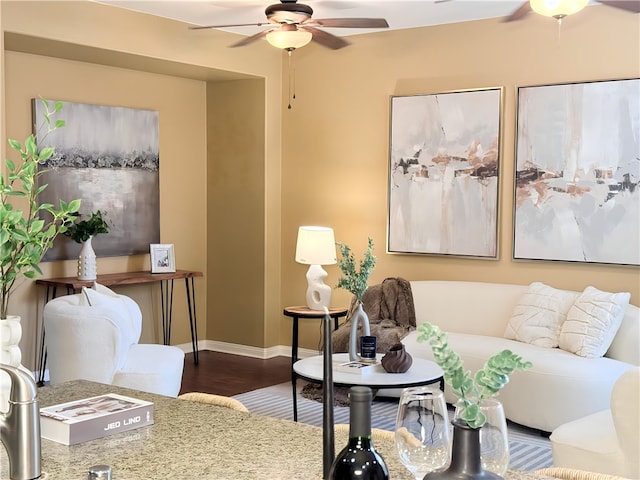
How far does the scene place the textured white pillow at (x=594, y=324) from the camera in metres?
4.93

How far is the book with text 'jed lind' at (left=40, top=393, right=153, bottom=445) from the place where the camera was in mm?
1710

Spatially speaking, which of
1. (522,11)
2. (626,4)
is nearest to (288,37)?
(522,11)

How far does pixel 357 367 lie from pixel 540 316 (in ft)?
5.12

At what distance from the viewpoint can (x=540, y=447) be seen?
4551mm

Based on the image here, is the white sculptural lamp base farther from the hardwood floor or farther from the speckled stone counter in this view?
the speckled stone counter

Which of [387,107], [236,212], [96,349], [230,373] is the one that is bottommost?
[230,373]

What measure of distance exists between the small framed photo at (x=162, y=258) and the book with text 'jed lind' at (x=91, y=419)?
492 cm

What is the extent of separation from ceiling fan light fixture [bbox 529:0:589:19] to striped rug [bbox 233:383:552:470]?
7.55 ft

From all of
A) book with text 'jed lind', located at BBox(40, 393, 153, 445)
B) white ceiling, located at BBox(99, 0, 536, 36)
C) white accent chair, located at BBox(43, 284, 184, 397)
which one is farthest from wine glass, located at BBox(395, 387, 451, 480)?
white ceiling, located at BBox(99, 0, 536, 36)

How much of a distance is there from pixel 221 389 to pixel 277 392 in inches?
16.8

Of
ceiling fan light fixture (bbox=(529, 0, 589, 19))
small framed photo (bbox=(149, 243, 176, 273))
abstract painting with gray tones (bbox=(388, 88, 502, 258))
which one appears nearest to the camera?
ceiling fan light fixture (bbox=(529, 0, 589, 19))

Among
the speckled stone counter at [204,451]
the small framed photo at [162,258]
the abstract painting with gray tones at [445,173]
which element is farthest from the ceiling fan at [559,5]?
the small framed photo at [162,258]

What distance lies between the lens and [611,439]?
3213 mm

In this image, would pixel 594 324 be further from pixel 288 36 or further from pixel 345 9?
pixel 345 9
